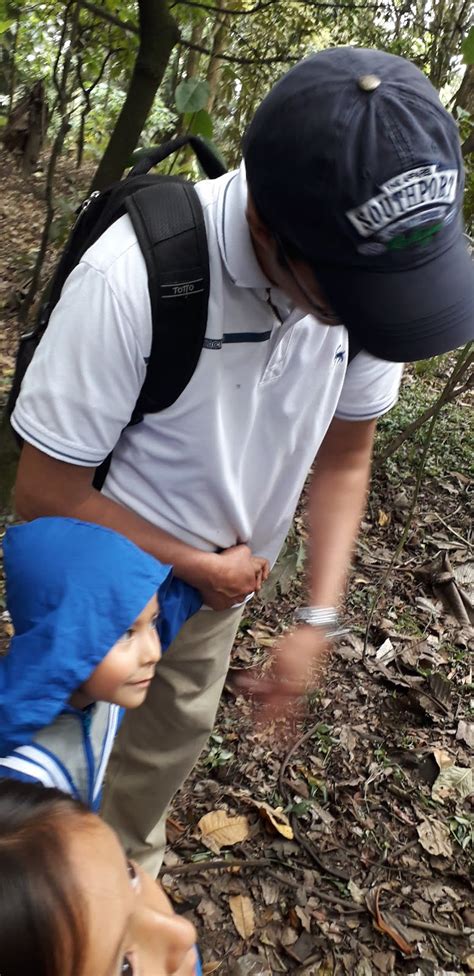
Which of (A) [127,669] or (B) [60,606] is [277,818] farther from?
(B) [60,606]

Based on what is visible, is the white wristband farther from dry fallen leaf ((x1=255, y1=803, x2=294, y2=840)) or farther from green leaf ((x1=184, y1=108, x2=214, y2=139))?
green leaf ((x1=184, y1=108, x2=214, y2=139))

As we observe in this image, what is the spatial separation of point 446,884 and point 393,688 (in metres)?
0.83

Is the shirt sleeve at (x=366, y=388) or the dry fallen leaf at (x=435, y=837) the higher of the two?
the shirt sleeve at (x=366, y=388)

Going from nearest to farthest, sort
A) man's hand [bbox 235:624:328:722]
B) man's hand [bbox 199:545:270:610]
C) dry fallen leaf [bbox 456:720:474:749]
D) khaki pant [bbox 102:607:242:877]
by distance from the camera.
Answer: man's hand [bbox 199:545:270:610]
man's hand [bbox 235:624:328:722]
khaki pant [bbox 102:607:242:877]
dry fallen leaf [bbox 456:720:474:749]

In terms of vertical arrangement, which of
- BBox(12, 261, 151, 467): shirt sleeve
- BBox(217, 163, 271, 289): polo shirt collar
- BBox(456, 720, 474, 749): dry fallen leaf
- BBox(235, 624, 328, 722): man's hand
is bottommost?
BBox(456, 720, 474, 749): dry fallen leaf

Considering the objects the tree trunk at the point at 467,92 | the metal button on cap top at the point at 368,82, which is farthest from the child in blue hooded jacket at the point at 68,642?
the tree trunk at the point at 467,92

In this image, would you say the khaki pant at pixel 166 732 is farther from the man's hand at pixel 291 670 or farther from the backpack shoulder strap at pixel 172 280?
the backpack shoulder strap at pixel 172 280

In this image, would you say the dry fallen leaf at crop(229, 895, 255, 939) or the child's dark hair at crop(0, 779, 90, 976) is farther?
the dry fallen leaf at crop(229, 895, 255, 939)

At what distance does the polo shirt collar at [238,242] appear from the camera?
4.18ft

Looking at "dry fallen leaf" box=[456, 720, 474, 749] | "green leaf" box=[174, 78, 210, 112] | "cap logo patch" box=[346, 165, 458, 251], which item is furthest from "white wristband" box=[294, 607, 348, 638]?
"green leaf" box=[174, 78, 210, 112]

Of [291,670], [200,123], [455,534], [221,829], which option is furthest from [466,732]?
[200,123]

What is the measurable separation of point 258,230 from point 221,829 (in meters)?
2.06

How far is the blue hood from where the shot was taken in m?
1.21

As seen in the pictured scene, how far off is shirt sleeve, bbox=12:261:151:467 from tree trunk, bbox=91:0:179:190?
182 cm
